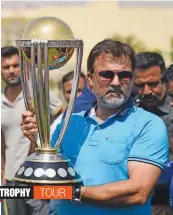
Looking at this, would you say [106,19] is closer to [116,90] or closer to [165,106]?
[165,106]

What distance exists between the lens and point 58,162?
12.5 feet

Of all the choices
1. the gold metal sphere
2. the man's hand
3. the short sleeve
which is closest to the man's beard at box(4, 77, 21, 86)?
the man's hand

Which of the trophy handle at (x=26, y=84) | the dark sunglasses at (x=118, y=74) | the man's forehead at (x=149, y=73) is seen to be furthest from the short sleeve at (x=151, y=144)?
the man's forehead at (x=149, y=73)

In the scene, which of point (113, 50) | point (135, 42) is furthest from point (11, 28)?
point (113, 50)

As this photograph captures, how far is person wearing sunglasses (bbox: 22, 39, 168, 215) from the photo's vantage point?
379 cm

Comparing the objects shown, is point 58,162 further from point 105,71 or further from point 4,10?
point 4,10

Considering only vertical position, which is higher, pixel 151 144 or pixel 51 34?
pixel 51 34

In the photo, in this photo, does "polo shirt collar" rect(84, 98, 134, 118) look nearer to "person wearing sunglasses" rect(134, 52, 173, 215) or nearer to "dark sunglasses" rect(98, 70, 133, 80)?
"dark sunglasses" rect(98, 70, 133, 80)

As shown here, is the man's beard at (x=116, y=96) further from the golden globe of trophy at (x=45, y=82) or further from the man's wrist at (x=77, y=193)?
the man's wrist at (x=77, y=193)

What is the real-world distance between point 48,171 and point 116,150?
30cm

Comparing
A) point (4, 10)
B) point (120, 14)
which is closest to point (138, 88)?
point (120, 14)

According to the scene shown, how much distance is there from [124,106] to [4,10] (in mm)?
3345

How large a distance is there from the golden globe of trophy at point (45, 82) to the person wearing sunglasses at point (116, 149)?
9 centimetres

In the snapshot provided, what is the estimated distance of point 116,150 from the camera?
12.6ft
